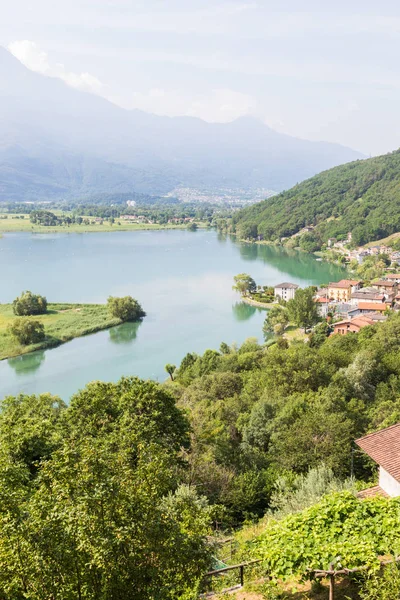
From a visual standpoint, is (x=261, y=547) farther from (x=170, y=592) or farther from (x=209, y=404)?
(x=209, y=404)

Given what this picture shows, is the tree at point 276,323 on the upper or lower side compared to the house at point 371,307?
lower

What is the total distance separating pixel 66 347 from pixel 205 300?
1184 cm

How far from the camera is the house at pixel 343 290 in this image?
107ft

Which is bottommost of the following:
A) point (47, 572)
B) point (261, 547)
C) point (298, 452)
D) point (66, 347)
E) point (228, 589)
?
point (66, 347)

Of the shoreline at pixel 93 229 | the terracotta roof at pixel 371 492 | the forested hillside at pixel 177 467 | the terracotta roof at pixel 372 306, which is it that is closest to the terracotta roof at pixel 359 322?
the terracotta roof at pixel 372 306

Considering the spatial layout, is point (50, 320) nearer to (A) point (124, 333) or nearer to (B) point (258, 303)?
(A) point (124, 333)

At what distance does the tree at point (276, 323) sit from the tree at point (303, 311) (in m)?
0.61

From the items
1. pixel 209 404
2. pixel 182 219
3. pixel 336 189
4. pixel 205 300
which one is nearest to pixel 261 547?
pixel 209 404

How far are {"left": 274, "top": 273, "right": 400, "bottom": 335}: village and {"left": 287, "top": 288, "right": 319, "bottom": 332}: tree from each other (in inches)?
50.1

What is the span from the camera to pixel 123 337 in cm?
2525

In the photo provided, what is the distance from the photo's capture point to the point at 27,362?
2162 centimetres

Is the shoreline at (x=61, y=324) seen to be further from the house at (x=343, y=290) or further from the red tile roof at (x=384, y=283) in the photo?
the red tile roof at (x=384, y=283)

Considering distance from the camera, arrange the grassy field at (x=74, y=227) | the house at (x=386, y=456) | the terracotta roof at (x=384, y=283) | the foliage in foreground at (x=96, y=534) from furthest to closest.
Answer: the grassy field at (x=74, y=227), the terracotta roof at (x=384, y=283), the house at (x=386, y=456), the foliage in foreground at (x=96, y=534)

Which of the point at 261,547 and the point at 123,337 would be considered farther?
the point at 123,337
